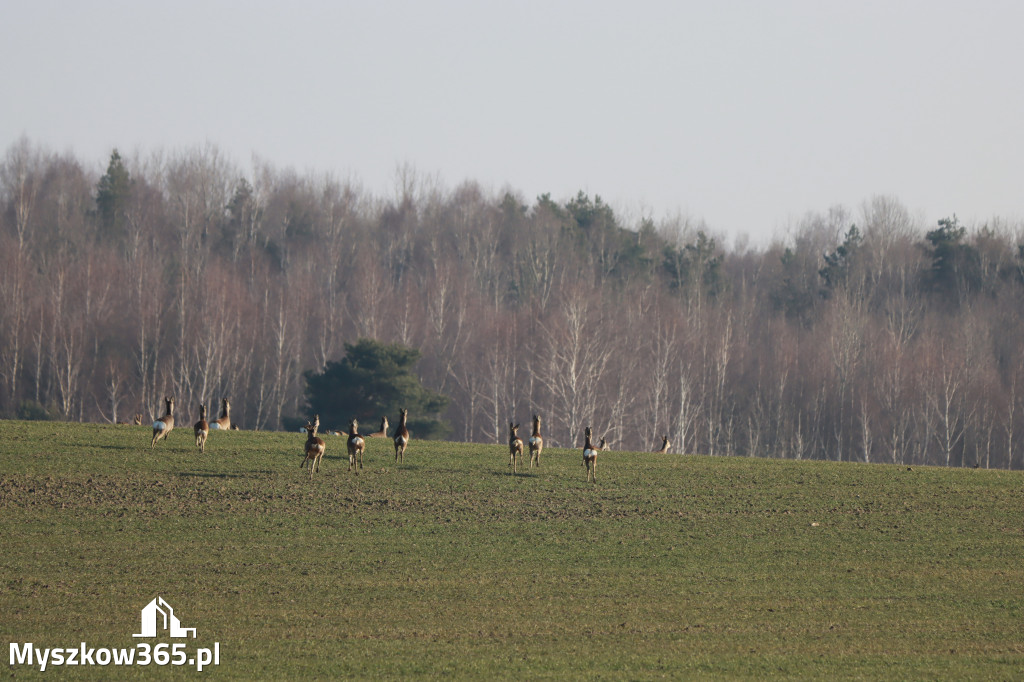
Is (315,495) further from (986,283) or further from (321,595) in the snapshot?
(986,283)

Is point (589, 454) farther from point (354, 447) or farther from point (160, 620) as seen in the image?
point (160, 620)

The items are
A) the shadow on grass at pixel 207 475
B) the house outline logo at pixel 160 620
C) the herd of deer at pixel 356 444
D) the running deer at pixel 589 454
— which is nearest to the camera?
the house outline logo at pixel 160 620

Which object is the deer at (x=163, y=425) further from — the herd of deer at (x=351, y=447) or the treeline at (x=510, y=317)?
the treeline at (x=510, y=317)

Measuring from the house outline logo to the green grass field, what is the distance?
176mm

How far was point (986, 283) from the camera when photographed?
105250 mm

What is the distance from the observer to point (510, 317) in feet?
329

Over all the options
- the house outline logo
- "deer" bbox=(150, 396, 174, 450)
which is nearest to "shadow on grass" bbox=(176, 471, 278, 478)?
"deer" bbox=(150, 396, 174, 450)

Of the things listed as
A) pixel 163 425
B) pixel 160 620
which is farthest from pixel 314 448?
pixel 160 620

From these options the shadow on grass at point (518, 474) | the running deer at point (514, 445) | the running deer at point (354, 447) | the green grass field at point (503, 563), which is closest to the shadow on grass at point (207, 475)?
the green grass field at point (503, 563)

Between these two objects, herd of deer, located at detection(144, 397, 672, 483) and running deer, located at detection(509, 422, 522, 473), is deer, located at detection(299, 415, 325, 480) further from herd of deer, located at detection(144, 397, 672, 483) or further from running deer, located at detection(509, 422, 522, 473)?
running deer, located at detection(509, 422, 522, 473)

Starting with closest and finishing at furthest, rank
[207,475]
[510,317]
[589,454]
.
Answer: [207,475], [589,454], [510,317]

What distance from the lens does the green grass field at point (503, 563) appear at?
55.7 ft

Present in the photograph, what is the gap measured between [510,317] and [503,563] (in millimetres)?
78057

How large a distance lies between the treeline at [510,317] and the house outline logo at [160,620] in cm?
5544
